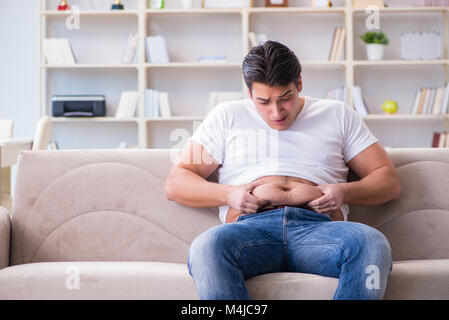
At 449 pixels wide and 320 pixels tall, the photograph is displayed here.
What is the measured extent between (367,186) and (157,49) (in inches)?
124

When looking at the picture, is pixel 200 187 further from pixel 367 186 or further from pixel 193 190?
pixel 367 186

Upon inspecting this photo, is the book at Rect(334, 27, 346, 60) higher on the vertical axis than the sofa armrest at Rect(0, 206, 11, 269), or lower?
higher

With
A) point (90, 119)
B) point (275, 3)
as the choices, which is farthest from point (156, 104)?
point (275, 3)

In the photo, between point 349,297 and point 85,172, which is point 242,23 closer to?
point 85,172

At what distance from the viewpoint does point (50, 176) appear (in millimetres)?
1763

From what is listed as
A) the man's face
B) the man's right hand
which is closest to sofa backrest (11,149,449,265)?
the man's right hand

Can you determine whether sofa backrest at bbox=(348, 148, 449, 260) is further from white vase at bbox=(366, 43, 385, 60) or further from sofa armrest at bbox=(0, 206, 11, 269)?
white vase at bbox=(366, 43, 385, 60)

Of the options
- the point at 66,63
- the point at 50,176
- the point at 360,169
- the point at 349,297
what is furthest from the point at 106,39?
the point at 349,297

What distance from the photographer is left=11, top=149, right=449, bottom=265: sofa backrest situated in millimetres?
1695

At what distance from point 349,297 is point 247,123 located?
2.22 feet

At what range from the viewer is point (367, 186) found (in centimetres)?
157

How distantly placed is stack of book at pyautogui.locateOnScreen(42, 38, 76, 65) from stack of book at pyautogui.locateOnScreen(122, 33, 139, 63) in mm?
441

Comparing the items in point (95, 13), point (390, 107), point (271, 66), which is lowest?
point (390, 107)

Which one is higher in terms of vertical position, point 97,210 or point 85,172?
point 85,172
